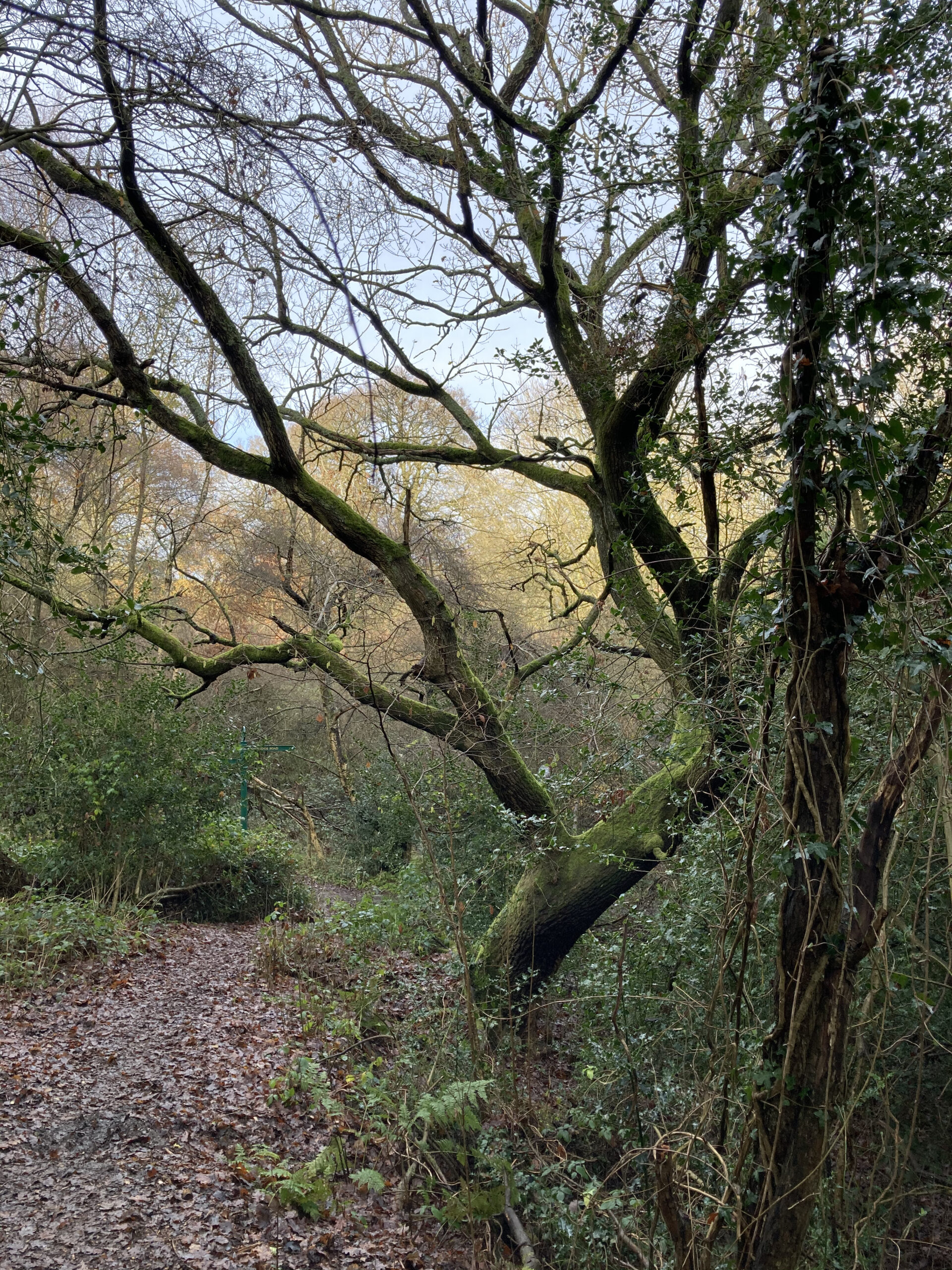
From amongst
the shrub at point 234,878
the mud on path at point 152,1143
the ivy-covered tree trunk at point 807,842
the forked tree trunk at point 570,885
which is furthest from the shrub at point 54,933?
the ivy-covered tree trunk at point 807,842

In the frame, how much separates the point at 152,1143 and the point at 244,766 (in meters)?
5.67

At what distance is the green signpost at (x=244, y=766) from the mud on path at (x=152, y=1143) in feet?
11.8

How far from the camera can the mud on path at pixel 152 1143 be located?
339cm

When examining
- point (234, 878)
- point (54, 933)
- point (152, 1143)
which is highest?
point (234, 878)

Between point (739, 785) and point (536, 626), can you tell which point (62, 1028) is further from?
point (536, 626)

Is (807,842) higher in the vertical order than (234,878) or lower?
higher

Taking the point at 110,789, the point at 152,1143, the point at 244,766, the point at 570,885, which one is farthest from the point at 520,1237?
the point at 244,766

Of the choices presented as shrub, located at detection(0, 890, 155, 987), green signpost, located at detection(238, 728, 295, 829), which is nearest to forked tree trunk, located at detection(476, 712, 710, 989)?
shrub, located at detection(0, 890, 155, 987)

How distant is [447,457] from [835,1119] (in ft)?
18.4

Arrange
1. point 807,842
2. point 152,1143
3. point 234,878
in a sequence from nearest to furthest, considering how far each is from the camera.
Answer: point 807,842, point 152,1143, point 234,878

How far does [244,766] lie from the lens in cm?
956

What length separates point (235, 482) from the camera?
1748 cm

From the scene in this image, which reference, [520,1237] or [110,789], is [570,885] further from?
[110,789]

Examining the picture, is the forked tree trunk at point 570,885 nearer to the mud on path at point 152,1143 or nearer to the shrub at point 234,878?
the mud on path at point 152,1143
